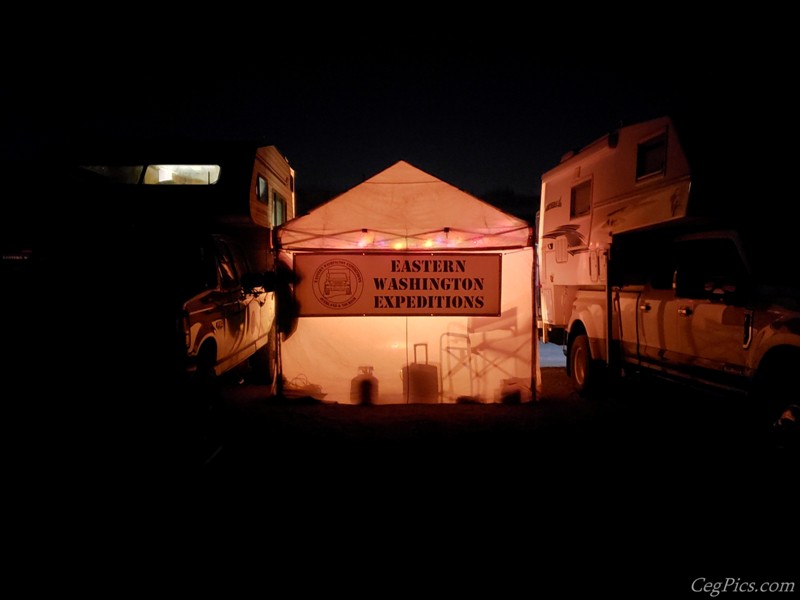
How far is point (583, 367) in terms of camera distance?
343 inches

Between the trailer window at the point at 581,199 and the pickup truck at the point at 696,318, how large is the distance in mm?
1214

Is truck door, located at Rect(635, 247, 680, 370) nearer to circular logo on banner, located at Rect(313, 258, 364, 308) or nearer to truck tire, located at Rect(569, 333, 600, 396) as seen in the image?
truck tire, located at Rect(569, 333, 600, 396)

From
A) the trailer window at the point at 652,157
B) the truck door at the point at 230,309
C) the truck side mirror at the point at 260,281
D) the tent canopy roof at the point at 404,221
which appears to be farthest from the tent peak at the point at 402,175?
the trailer window at the point at 652,157

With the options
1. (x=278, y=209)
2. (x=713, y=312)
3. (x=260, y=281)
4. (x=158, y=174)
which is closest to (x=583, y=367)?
(x=713, y=312)

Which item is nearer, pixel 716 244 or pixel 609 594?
pixel 609 594

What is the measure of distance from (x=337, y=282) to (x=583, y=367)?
4115 millimetres

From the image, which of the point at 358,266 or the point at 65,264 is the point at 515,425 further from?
the point at 65,264

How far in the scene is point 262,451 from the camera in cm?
564

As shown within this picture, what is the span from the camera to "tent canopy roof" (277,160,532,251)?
7227 millimetres

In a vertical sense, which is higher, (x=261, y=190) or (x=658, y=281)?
(x=261, y=190)

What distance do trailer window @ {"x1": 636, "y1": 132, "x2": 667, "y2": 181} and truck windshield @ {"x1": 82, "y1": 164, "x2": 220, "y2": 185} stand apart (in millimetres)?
6614

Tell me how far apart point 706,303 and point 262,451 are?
4829 millimetres

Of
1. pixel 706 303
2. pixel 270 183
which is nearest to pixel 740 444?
pixel 706 303

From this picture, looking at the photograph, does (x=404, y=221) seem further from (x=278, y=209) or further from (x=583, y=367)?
(x=278, y=209)
